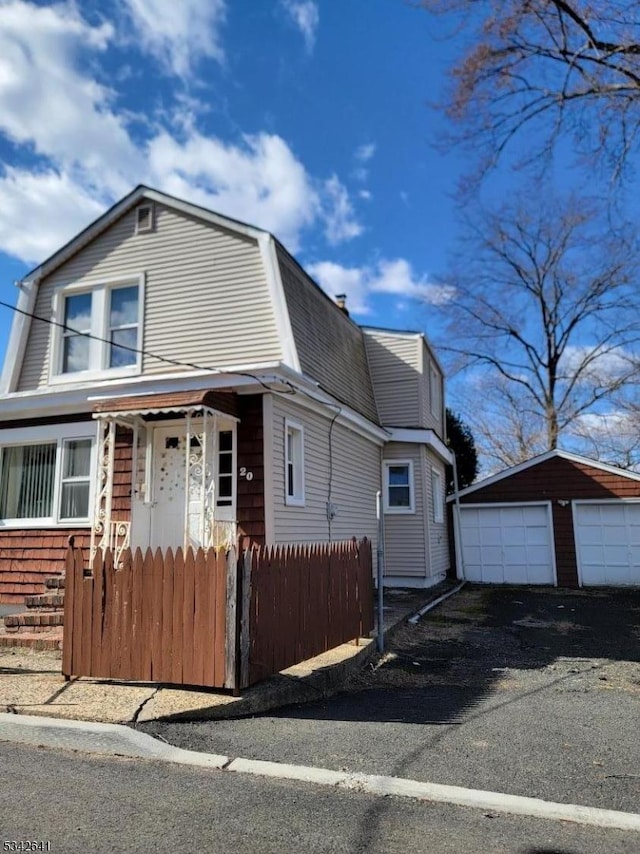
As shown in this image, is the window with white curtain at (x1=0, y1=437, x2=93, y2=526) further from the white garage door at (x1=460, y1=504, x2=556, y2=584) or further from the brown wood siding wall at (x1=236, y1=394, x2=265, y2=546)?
the white garage door at (x1=460, y1=504, x2=556, y2=584)

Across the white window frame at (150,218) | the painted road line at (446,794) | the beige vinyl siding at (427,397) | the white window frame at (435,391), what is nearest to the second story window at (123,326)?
the white window frame at (150,218)

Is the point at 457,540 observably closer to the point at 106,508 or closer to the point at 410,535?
the point at 410,535

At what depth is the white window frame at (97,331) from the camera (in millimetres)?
10711

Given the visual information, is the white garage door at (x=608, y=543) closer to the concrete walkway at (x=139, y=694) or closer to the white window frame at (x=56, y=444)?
the concrete walkway at (x=139, y=694)

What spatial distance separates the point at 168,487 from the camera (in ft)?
32.0

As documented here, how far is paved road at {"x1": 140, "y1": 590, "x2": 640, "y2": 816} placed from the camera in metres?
4.14

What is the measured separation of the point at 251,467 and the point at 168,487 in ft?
5.31

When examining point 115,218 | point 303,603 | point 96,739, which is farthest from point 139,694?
point 115,218

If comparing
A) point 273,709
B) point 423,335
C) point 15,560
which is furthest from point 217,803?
point 423,335

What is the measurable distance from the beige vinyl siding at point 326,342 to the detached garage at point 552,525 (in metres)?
5.00

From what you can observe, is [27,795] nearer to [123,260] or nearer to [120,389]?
[120,389]

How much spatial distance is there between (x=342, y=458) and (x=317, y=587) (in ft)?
17.4

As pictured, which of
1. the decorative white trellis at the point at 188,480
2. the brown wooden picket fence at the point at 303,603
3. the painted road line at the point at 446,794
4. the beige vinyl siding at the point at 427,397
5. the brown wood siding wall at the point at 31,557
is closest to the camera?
the painted road line at the point at 446,794

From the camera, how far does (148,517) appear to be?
382 inches
